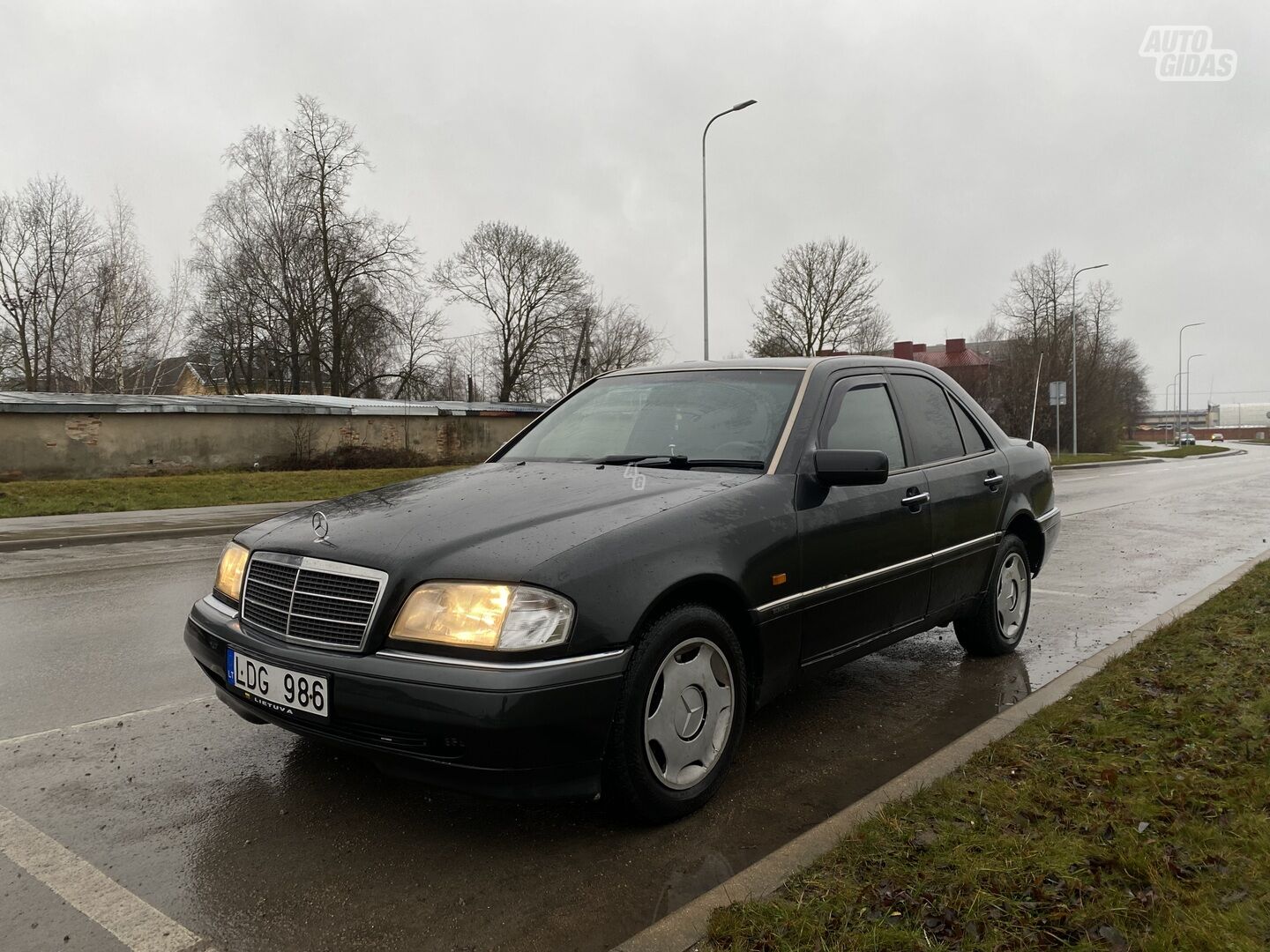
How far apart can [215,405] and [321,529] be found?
82.9 feet

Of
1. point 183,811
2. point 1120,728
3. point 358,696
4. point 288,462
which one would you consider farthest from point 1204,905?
point 288,462

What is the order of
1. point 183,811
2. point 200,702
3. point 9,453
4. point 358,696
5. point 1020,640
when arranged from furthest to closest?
point 9,453, point 1020,640, point 200,702, point 183,811, point 358,696

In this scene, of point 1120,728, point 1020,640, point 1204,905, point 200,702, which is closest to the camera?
point 1204,905

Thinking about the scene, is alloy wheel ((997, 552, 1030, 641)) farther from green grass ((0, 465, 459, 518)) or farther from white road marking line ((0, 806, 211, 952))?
green grass ((0, 465, 459, 518))

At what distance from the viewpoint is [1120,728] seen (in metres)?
3.58

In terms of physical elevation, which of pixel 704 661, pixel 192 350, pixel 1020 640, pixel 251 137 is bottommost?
pixel 1020 640

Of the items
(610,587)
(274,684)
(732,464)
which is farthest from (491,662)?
(732,464)

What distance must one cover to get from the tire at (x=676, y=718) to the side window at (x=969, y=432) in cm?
251

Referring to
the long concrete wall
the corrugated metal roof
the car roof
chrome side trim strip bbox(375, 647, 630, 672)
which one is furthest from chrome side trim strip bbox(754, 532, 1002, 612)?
the corrugated metal roof

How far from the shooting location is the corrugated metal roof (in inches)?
859

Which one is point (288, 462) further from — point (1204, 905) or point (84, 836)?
point (1204, 905)

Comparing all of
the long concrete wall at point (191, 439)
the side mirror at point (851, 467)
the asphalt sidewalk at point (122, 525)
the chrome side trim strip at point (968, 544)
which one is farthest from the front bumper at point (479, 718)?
the long concrete wall at point (191, 439)

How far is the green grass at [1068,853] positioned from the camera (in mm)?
2160

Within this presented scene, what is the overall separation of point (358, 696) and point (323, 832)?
0.63 metres
